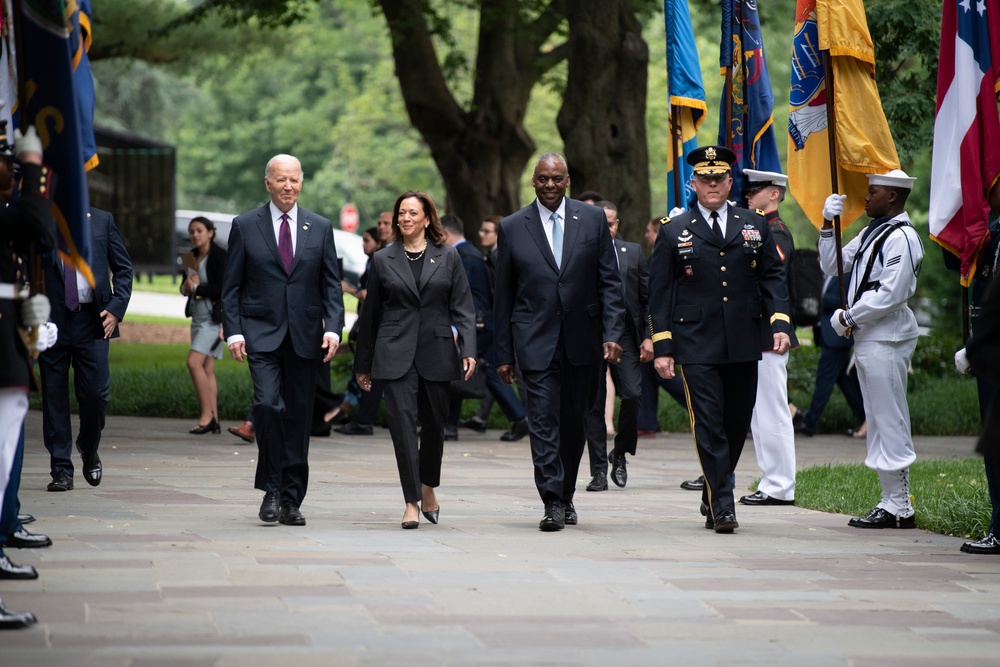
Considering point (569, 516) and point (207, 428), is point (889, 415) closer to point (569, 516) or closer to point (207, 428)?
point (569, 516)

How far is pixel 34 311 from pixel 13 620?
126cm

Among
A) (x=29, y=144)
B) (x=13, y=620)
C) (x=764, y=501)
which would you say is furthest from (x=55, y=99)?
(x=764, y=501)

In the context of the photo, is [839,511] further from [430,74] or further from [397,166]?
[397,166]

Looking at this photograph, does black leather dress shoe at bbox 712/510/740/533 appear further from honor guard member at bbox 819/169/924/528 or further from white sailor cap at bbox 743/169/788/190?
white sailor cap at bbox 743/169/788/190

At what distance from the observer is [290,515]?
8.59 m

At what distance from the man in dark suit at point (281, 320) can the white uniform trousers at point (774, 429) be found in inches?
119

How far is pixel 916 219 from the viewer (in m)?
36.9

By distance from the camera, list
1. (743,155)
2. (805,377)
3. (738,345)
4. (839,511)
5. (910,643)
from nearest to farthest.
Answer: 1. (910,643)
2. (738,345)
3. (839,511)
4. (743,155)
5. (805,377)

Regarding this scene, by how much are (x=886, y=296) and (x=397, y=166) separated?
147 ft

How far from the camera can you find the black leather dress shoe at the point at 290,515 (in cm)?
858

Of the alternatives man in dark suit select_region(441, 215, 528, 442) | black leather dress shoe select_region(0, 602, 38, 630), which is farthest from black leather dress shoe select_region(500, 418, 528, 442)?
black leather dress shoe select_region(0, 602, 38, 630)

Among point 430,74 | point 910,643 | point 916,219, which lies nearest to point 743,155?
point 910,643

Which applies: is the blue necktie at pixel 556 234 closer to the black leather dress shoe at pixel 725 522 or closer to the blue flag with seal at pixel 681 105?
the black leather dress shoe at pixel 725 522

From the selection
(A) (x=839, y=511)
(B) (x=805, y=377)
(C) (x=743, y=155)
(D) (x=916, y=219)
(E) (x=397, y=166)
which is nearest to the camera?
(A) (x=839, y=511)
